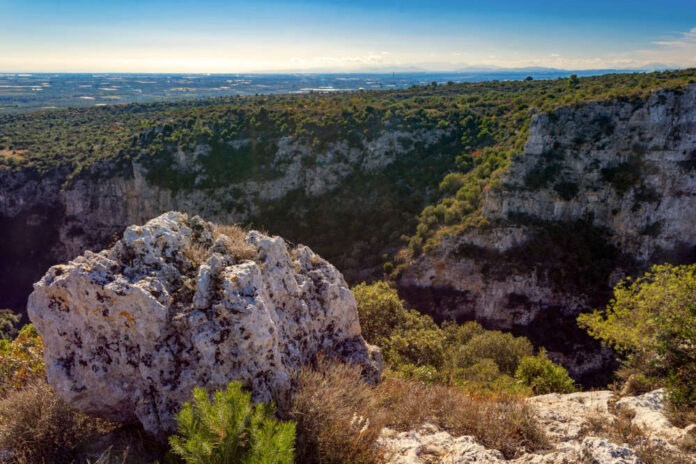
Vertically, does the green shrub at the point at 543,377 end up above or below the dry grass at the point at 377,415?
below

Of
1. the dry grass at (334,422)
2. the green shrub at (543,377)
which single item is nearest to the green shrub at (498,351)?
the green shrub at (543,377)

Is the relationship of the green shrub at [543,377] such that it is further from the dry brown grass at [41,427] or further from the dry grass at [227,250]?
the dry brown grass at [41,427]

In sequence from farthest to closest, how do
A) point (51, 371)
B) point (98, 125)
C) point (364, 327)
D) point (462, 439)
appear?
point (98, 125) → point (364, 327) → point (462, 439) → point (51, 371)

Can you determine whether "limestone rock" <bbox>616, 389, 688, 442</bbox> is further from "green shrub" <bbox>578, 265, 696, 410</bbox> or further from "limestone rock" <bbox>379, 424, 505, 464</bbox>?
"limestone rock" <bbox>379, 424, 505, 464</bbox>

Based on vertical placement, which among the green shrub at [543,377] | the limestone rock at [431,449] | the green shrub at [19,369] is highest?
the green shrub at [19,369]

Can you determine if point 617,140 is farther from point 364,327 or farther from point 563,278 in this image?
point 364,327

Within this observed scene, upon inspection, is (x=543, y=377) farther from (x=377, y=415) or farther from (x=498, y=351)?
(x=377, y=415)

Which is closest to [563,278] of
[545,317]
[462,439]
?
[545,317]
